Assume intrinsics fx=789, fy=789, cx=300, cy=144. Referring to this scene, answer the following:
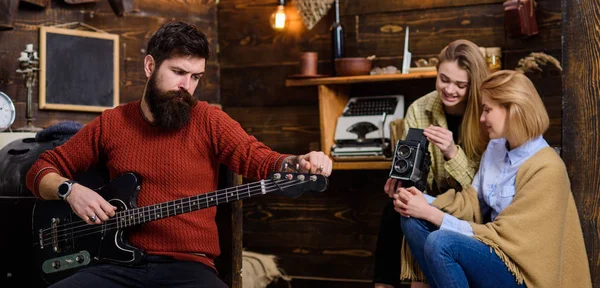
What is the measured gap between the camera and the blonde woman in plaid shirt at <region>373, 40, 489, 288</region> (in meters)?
3.14

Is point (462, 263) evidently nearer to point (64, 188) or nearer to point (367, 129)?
point (64, 188)

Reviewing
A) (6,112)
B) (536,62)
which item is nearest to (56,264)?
(6,112)

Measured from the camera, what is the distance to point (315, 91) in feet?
15.1

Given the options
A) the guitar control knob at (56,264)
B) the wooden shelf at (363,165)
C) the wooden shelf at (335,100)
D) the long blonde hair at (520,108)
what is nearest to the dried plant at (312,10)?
the wooden shelf at (335,100)

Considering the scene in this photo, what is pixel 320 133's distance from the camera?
14.7ft

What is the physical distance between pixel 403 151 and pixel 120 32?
203 cm

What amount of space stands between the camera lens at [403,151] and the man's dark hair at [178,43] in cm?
87

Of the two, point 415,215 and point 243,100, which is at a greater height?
point 243,100

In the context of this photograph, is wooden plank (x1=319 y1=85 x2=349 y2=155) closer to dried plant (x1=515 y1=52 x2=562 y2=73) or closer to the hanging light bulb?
the hanging light bulb

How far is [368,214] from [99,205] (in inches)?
86.6

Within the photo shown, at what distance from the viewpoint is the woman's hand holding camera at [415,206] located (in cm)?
284

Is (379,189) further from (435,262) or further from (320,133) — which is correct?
(435,262)

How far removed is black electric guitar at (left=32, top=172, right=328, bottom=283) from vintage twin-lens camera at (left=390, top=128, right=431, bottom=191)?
76cm

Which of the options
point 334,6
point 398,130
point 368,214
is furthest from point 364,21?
point 368,214
